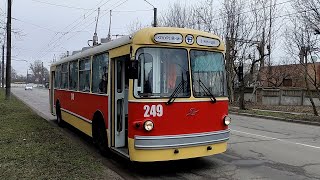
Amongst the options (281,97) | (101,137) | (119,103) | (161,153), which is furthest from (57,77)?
(281,97)

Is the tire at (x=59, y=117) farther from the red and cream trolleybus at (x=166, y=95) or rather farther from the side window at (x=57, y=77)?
the red and cream trolleybus at (x=166, y=95)

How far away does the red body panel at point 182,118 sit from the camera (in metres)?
7.04

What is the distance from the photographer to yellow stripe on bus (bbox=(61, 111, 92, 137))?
34.3 ft

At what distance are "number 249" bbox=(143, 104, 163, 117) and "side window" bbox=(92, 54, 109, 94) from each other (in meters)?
2.13

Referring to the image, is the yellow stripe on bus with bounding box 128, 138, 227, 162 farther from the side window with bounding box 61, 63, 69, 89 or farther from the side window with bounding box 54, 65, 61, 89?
the side window with bounding box 54, 65, 61, 89

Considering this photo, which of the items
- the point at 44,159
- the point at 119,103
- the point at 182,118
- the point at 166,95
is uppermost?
the point at 166,95

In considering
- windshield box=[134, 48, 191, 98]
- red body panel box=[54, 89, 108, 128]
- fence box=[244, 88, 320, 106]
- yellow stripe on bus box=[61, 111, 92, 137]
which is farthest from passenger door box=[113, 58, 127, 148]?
fence box=[244, 88, 320, 106]

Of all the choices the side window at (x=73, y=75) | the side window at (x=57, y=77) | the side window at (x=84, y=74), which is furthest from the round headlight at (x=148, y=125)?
the side window at (x=57, y=77)

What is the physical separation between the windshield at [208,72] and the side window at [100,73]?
235 cm

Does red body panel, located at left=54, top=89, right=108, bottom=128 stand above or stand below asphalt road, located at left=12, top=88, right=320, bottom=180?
above

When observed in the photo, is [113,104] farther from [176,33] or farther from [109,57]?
[176,33]

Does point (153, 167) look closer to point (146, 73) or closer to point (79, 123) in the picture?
point (146, 73)

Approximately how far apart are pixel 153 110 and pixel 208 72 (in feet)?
5.06

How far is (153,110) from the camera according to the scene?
23.1 feet
